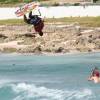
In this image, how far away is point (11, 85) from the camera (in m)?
37.7

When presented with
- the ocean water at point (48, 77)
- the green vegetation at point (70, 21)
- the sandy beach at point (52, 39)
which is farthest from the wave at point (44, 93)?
the green vegetation at point (70, 21)

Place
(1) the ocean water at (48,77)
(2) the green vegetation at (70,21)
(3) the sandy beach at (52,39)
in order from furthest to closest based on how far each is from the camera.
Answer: (2) the green vegetation at (70,21) < (3) the sandy beach at (52,39) < (1) the ocean water at (48,77)

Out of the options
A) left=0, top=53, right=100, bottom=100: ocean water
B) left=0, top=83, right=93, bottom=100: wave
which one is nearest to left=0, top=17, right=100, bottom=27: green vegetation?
left=0, top=53, right=100, bottom=100: ocean water

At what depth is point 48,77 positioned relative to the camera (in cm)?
4278

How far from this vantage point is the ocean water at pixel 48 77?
110 ft

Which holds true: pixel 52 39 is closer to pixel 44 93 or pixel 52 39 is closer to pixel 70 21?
pixel 70 21

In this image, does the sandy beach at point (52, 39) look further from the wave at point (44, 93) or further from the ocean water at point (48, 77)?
the wave at point (44, 93)

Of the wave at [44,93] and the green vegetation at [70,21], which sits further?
the green vegetation at [70,21]

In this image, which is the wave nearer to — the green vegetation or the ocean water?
the ocean water

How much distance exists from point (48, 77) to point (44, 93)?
28.5ft

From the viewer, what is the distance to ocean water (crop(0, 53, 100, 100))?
33.6m

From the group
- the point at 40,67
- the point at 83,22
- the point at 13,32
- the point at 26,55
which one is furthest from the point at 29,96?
the point at 83,22

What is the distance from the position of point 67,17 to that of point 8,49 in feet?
84.3

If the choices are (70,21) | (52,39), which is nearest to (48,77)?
(52,39)
